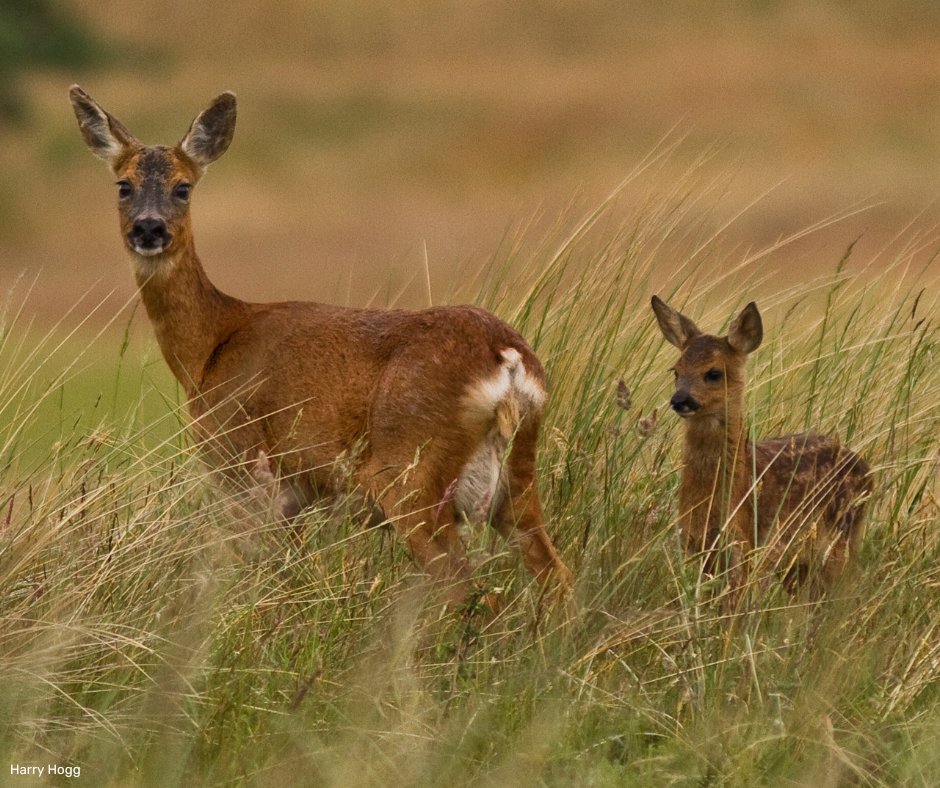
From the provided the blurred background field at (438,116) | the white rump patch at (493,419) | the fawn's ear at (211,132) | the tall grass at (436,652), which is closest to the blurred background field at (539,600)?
the tall grass at (436,652)

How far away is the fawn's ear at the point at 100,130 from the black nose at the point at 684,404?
6.88 ft

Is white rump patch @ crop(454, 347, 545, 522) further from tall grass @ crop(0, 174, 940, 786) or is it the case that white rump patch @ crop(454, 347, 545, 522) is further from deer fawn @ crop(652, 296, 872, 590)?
deer fawn @ crop(652, 296, 872, 590)

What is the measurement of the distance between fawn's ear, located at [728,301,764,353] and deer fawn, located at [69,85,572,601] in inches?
25.8

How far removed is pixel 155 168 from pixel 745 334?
197cm

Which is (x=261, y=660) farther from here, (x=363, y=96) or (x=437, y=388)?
(x=363, y=96)

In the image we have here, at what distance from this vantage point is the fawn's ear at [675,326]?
6.05m

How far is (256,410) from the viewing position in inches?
237

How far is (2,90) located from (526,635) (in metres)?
36.9

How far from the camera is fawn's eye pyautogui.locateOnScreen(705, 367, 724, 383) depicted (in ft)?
19.6

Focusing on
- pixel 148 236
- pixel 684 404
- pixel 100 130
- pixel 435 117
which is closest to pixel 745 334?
pixel 684 404

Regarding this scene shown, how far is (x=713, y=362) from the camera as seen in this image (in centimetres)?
599

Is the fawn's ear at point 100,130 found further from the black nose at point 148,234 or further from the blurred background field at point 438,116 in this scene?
the blurred background field at point 438,116

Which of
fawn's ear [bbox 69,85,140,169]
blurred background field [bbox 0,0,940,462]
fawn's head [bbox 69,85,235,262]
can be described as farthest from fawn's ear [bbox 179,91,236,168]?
blurred background field [bbox 0,0,940,462]

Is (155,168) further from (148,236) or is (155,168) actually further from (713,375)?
(713,375)
